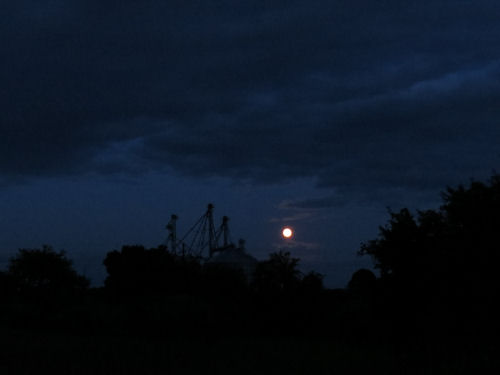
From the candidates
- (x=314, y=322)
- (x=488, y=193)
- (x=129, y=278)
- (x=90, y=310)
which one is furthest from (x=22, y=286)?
(x=488, y=193)

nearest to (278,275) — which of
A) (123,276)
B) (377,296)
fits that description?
(377,296)

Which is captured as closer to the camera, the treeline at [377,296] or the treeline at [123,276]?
the treeline at [377,296]

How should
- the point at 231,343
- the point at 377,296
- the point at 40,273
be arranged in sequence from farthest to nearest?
the point at 40,273
the point at 377,296
the point at 231,343

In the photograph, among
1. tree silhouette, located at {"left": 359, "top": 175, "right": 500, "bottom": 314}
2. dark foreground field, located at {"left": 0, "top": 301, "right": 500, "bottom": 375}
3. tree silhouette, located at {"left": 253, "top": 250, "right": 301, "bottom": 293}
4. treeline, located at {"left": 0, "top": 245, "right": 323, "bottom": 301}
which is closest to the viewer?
dark foreground field, located at {"left": 0, "top": 301, "right": 500, "bottom": 375}

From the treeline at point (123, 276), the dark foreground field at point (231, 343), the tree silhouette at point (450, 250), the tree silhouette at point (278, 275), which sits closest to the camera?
the dark foreground field at point (231, 343)

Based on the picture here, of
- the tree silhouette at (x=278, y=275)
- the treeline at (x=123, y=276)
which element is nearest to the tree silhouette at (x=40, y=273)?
the treeline at (x=123, y=276)

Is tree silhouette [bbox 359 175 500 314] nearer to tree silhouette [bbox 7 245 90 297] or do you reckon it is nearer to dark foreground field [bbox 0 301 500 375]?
dark foreground field [bbox 0 301 500 375]

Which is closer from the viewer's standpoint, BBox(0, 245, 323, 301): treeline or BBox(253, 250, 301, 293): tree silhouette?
BBox(253, 250, 301, 293): tree silhouette

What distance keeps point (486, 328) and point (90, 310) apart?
1005 inches

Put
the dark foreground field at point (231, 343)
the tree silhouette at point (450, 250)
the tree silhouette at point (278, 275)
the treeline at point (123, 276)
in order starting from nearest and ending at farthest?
1. the dark foreground field at point (231, 343)
2. the tree silhouette at point (450, 250)
3. the tree silhouette at point (278, 275)
4. the treeline at point (123, 276)

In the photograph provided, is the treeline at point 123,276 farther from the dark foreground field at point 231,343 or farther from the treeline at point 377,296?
the dark foreground field at point 231,343

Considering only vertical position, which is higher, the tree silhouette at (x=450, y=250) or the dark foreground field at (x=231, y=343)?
the tree silhouette at (x=450, y=250)

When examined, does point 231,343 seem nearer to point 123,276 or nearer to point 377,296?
point 377,296

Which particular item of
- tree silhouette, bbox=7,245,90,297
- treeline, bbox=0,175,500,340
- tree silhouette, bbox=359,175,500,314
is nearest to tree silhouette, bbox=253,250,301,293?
treeline, bbox=0,175,500,340
